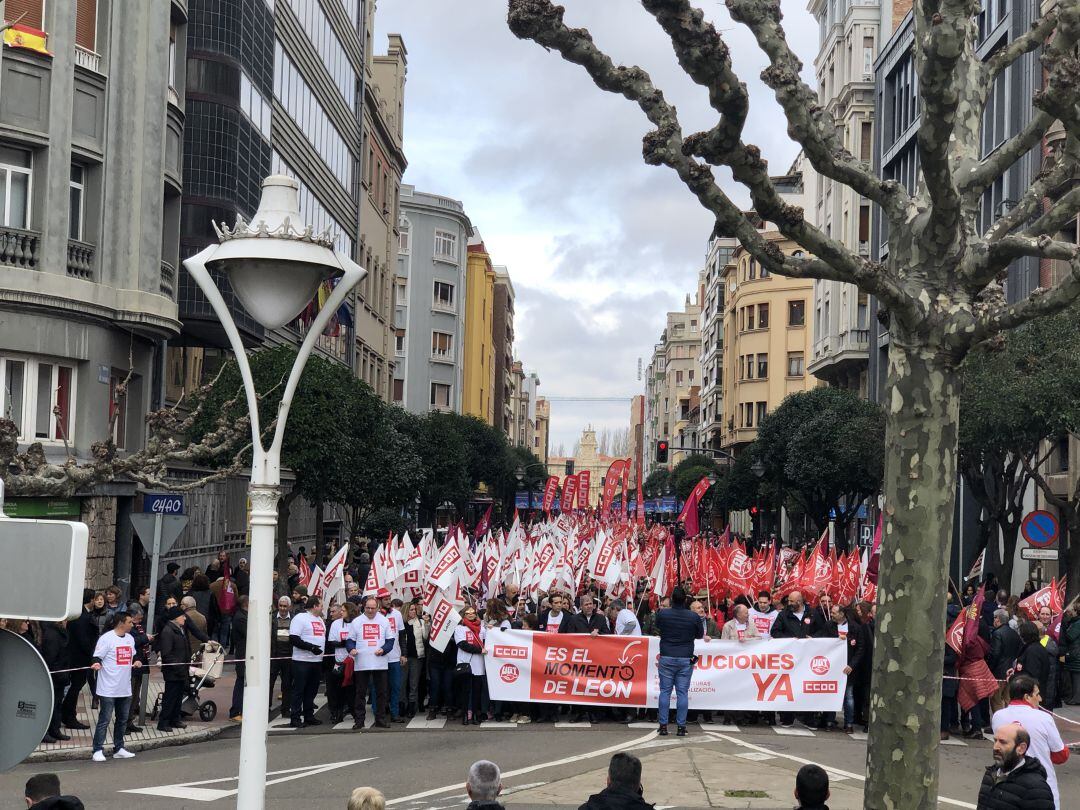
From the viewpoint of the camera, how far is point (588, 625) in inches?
717

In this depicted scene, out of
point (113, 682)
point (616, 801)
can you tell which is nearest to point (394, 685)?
point (113, 682)

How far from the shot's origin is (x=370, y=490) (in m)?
37.5

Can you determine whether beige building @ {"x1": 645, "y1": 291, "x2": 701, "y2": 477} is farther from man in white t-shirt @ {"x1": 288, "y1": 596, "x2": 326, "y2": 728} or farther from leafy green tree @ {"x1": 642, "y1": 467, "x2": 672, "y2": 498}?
man in white t-shirt @ {"x1": 288, "y1": 596, "x2": 326, "y2": 728}

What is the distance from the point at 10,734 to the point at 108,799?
9016 mm

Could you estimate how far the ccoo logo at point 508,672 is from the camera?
57.9 ft

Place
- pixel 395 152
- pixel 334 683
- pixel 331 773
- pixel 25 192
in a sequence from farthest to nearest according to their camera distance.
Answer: pixel 395 152 < pixel 25 192 < pixel 334 683 < pixel 331 773

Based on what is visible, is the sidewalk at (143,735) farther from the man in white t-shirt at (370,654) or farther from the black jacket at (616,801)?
the black jacket at (616,801)

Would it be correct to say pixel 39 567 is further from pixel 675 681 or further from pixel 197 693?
pixel 197 693

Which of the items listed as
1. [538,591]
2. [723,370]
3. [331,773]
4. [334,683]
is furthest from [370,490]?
[723,370]

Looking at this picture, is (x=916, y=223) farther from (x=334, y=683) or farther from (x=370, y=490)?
(x=370, y=490)

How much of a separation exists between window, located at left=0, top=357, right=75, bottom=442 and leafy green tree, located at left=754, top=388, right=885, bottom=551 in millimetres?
23796

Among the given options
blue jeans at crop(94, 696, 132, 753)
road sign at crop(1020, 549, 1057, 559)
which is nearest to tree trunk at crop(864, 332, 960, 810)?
blue jeans at crop(94, 696, 132, 753)

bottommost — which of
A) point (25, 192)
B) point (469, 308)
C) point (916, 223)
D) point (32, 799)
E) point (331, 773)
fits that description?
point (331, 773)

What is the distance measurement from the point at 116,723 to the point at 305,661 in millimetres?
2898
